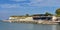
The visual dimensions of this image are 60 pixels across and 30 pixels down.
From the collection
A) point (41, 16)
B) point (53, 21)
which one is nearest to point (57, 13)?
point (41, 16)

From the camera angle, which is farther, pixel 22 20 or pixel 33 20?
pixel 22 20


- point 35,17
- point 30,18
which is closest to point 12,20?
point 30,18

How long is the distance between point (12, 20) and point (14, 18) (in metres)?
0.87

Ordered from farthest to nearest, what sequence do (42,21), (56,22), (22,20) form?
(22,20) < (42,21) < (56,22)

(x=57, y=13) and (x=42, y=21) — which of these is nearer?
(x=42, y=21)

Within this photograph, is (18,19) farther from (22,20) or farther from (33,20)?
(33,20)

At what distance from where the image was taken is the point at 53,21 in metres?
44.6

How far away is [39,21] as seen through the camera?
47.7 metres

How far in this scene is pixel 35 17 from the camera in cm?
4975

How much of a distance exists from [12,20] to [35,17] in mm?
10815

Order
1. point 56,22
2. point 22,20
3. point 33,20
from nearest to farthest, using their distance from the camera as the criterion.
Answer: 1. point 56,22
2. point 33,20
3. point 22,20

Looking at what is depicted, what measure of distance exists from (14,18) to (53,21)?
56.3 feet

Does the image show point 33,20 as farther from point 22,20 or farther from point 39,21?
point 22,20

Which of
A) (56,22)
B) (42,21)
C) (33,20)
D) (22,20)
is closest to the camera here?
(56,22)
